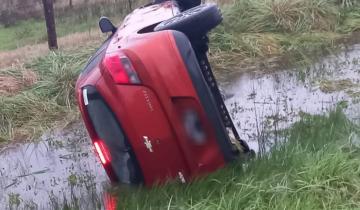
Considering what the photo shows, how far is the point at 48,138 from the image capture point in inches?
259

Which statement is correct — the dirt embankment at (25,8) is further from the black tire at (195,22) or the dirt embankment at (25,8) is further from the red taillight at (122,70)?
the red taillight at (122,70)

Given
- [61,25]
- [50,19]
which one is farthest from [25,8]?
[50,19]

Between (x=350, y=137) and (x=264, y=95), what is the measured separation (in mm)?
2634

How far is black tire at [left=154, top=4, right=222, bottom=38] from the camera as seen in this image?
13.0ft

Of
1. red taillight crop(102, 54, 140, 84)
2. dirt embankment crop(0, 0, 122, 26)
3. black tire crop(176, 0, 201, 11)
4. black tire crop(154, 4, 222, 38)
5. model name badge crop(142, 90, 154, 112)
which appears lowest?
dirt embankment crop(0, 0, 122, 26)

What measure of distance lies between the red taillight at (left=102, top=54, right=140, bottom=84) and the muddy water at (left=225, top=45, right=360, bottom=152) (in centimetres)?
147

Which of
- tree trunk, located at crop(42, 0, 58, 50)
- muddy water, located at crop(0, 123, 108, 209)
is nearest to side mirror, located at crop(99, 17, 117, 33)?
muddy water, located at crop(0, 123, 108, 209)

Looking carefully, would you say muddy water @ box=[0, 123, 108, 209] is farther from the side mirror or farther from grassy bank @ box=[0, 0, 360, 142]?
the side mirror

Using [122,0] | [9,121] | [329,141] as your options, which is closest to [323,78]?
[329,141]

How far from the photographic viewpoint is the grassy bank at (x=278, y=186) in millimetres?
3506

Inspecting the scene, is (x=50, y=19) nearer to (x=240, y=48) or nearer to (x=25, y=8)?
(x=240, y=48)

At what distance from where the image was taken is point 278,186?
11.8 feet

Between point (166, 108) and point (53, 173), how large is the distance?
2.35 metres

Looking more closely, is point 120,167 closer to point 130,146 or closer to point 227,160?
point 130,146
